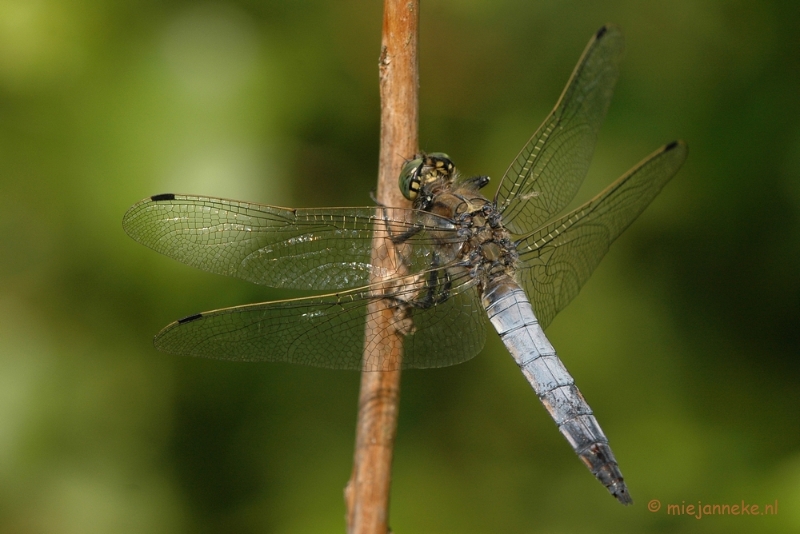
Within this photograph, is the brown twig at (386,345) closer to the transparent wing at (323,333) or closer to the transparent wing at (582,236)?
the transparent wing at (323,333)

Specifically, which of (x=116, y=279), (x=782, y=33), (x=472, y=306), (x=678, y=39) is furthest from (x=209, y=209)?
(x=782, y=33)

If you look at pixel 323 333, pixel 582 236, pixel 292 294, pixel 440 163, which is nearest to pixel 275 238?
pixel 323 333

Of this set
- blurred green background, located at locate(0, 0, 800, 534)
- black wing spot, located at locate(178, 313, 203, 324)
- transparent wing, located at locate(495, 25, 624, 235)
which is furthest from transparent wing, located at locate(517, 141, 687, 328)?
black wing spot, located at locate(178, 313, 203, 324)

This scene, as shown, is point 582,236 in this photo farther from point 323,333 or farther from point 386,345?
point 323,333

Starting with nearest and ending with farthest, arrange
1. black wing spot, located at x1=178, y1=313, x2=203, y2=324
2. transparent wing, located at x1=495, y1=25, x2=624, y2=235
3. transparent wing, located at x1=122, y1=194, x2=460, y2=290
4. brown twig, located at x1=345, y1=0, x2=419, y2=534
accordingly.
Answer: brown twig, located at x1=345, y1=0, x2=419, y2=534
black wing spot, located at x1=178, y1=313, x2=203, y2=324
transparent wing, located at x1=122, y1=194, x2=460, y2=290
transparent wing, located at x1=495, y1=25, x2=624, y2=235

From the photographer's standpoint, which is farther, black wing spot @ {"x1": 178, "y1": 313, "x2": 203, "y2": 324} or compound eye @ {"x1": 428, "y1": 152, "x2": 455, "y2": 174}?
compound eye @ {"x1": 428, "y1": 152, "x2": 455, "y2": 174}

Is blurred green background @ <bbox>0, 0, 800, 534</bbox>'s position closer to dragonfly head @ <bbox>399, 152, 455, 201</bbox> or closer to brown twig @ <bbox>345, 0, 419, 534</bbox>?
dragonfly head @ <bbox>399, 152, 455, 201</bbox>

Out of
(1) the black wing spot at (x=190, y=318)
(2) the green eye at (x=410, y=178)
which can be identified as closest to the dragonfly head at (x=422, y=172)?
(2) the green eye at (x=410, y=178)
